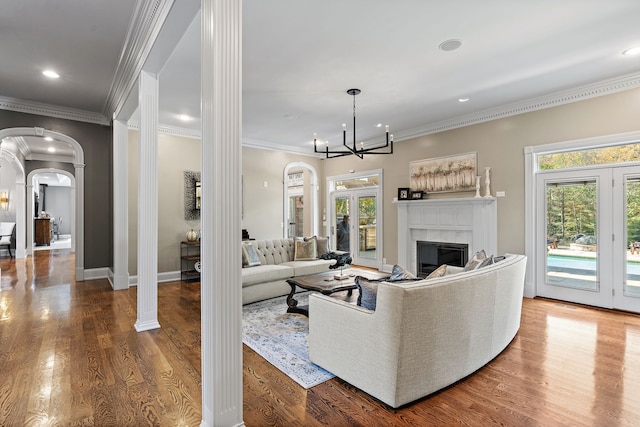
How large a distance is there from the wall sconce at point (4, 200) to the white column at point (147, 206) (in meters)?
8.97

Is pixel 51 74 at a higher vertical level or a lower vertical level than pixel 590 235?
higher

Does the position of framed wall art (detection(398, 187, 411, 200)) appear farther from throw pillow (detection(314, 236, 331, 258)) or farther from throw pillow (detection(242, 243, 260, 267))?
throw pillow (detection(242, 243, 260, 267))

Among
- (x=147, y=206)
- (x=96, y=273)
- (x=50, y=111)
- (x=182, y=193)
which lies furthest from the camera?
(x=182, y=193)

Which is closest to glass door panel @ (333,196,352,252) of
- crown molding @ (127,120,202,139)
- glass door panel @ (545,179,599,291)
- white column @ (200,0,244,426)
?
crown molding @ (127,120,202,139)

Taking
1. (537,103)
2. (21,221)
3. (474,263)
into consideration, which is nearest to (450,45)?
(474,263)

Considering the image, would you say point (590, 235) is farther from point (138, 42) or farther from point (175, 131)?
point (175, 131)

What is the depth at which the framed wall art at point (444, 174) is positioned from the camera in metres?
5.69

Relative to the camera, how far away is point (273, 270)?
474 cm

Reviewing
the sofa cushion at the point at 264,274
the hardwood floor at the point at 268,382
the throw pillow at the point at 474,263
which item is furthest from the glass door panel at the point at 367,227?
the throw pillow at the point at 474,263

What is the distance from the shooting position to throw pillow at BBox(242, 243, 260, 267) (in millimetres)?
4961

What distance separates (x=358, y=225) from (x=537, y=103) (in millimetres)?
4351

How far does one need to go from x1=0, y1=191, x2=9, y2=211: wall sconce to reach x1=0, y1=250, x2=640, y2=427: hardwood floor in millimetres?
7478

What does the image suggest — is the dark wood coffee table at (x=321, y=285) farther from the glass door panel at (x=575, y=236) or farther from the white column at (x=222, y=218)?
the glass door panel at (x=575, y=236)

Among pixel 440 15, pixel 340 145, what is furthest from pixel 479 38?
pixel 340 145
